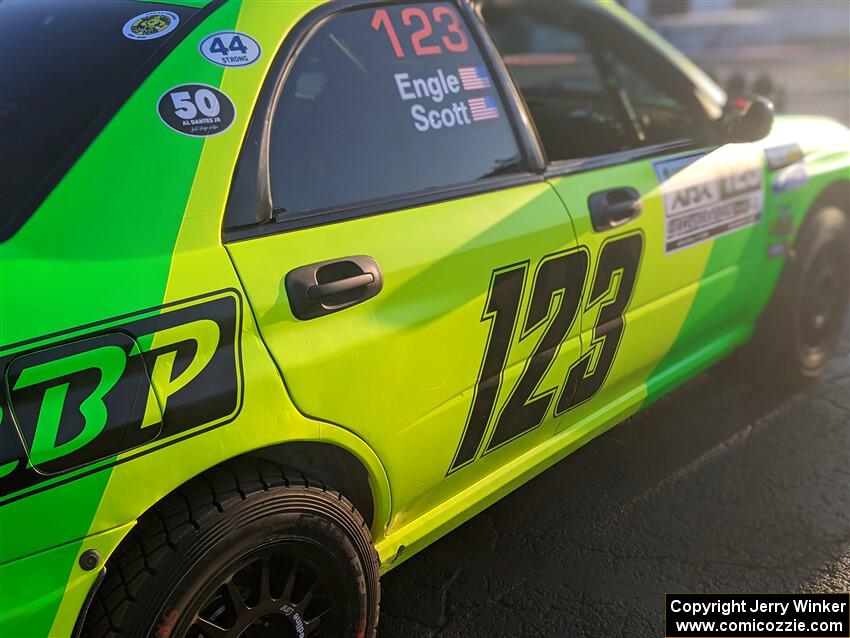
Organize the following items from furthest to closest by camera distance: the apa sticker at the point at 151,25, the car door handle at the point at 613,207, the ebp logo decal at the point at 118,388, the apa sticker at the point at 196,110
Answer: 1. the car door handle at the point at 613,207
2. the apa sticker at the point at 151,25
3. the apa sticker at the point at 196,110
4. the ebp logo decal at the point at 118,388

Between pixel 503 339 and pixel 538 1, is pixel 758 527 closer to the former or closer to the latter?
pixel 503 339

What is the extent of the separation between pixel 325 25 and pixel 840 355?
10.5 feet

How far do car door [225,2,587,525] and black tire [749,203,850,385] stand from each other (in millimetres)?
1494

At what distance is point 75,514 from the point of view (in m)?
1.43

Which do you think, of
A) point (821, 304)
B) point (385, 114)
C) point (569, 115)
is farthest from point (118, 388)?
point (821, 304)

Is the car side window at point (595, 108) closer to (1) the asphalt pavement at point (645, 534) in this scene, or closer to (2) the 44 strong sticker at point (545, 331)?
(2) the 44 strong sticker at point (545, 331)

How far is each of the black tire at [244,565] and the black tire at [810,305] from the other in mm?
2272

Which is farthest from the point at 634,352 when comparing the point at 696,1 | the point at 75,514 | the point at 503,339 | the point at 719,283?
the point at 696,1

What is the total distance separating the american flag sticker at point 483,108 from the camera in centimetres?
233

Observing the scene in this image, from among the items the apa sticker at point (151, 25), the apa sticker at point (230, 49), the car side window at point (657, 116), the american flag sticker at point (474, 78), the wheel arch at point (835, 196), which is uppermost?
the apa sticker at point (151, 25)

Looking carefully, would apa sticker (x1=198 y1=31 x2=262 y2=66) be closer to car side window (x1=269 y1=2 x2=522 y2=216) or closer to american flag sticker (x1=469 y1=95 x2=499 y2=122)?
car side window (x1=269 y1=2 x2=522 y2=216)

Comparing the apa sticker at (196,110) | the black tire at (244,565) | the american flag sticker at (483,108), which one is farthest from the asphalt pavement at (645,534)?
the apa sticker at (196,110)

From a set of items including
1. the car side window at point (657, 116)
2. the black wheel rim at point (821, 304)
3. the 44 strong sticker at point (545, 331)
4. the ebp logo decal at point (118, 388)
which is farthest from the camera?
the black wheel rim at point (821, 304)

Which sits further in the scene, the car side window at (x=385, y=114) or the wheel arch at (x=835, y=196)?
the wheel arch at (x=835, y=196)
